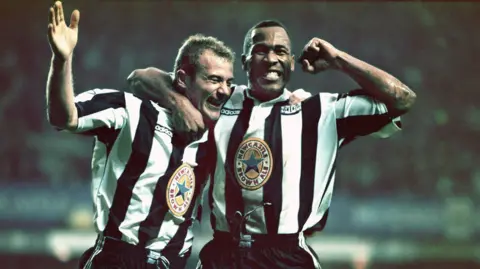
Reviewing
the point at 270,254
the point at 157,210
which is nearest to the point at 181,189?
the point at 157,210

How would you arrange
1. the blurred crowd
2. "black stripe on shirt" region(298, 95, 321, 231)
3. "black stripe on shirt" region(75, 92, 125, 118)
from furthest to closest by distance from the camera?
the blurred crowd, "black stripe on shirt" region(298, 95, 321, 231), "black stripe on shirt" region(75, 92, 125, 118)

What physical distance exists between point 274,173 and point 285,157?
65mm

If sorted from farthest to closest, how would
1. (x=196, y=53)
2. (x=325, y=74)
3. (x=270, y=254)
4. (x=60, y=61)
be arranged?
(x=325, y=74), (x=196, y=53), (x=270, y=254), (x=60, y=61)

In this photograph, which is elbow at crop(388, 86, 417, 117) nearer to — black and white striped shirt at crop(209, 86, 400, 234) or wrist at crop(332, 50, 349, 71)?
black and white striped shirt at crop(209, 86, 400, 234)

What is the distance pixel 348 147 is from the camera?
5.10 metres

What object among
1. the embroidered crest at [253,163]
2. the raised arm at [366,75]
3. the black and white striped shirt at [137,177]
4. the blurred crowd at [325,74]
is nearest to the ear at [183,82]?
the black and white striped shirt at [137,177]

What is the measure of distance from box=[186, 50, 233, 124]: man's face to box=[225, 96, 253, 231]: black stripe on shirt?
0.29 feet

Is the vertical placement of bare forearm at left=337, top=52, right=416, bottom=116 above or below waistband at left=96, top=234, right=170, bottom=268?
above

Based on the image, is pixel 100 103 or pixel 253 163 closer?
pixel 100 103

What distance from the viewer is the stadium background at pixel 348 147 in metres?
4.73

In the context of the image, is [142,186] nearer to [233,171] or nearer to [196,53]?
[233,171]

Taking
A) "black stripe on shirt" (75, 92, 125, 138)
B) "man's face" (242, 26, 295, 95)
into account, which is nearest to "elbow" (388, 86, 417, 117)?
"man's face" (242, 26, 295, 95)

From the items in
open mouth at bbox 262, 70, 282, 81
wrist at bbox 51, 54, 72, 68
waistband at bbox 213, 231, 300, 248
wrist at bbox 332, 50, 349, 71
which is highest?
wrist at bbox 332, 50, 349, 71

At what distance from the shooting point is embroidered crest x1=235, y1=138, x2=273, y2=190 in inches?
90.4
